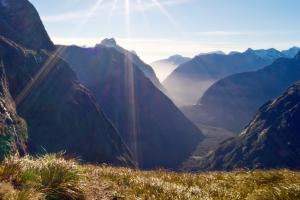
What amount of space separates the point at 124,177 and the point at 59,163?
191 inches

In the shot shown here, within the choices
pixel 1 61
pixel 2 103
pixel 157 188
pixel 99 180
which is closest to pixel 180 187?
pixel 157 188

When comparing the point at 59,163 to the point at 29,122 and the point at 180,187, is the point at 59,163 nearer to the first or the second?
the point at 180,187

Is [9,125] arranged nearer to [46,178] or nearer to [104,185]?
[104,185]

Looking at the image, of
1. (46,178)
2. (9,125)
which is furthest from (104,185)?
(9,125)

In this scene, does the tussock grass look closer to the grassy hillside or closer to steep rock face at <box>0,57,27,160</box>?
the grassy hillside

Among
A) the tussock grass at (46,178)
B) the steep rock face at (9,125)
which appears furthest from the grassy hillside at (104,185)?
the steep rock face at (9,125)

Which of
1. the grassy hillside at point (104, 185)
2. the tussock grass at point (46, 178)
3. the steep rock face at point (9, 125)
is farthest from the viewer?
the steep rock face at point (9, 125)

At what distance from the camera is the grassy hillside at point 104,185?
35.6ft

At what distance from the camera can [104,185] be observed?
47.0 ft

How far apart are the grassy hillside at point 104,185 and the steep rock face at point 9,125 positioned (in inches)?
4914

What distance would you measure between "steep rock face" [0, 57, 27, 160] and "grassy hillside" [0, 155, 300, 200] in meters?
125

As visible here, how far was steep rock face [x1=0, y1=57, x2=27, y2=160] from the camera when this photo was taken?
144375 millimetres

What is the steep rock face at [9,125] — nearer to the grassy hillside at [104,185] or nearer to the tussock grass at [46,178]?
the grassy hillside at [104,185]

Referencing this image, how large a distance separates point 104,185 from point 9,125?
152 meters
